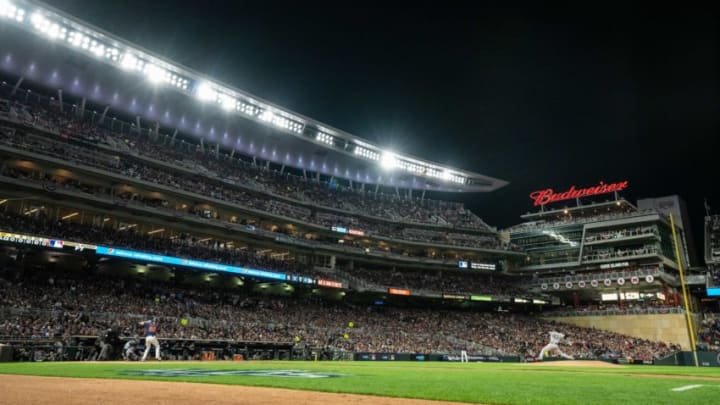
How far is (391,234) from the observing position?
64.3 metres

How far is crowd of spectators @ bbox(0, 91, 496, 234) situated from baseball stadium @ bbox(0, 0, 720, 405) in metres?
0.29

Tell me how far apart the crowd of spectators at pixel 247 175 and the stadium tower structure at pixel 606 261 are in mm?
10330

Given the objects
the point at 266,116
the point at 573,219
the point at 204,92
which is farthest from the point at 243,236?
the point at 573,219

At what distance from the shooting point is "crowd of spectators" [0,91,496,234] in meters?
42.0

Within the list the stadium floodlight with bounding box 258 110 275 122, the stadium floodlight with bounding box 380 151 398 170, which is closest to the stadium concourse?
the stadium floodlight with bounding box 380 151 398 170

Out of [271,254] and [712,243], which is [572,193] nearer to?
[712,243]

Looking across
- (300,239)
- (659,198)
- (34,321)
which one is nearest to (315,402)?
(34,321)

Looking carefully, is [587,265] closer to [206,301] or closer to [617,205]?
[617,205]

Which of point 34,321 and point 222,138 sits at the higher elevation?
point 222,138

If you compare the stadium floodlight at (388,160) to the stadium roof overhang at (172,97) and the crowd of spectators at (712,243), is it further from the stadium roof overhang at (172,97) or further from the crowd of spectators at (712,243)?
the crowd of spectators at (712,243)

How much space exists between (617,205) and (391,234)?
116ft

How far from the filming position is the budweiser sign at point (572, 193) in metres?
68.4

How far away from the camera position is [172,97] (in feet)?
160

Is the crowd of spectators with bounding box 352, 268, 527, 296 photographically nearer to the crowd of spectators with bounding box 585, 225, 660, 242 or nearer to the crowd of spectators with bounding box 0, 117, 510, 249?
the crowd of spectators with bounding box 0, 117, 510, 249
